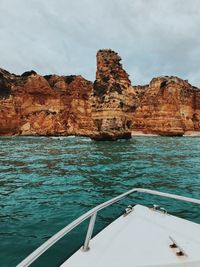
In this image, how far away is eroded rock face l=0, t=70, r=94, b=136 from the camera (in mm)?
93375

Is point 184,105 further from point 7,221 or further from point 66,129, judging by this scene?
point 7,221

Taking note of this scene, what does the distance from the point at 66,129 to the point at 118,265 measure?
308 feet

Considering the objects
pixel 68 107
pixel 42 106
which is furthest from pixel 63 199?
pixel 68 107

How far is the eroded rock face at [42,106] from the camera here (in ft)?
306

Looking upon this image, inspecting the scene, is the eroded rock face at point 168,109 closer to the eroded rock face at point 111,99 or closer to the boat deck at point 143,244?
the eroded rock face at point 111,99

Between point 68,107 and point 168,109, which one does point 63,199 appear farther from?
point 68,107

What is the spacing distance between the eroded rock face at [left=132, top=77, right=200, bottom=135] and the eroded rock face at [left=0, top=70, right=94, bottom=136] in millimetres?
21650

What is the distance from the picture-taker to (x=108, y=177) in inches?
523

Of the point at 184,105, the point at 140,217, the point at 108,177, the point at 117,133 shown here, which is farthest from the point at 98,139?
the point at 184,105

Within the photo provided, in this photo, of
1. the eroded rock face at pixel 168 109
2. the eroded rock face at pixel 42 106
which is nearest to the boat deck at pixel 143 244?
the eroded rock face at pixel 168 109

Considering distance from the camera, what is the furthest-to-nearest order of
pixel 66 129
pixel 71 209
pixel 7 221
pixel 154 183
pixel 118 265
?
1. pixel 66 129
2. pixel 154 183
3. pixel 71 209
4. pixel 7 221
5. pixel 118 265

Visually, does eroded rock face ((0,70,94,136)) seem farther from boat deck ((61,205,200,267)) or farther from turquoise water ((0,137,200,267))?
boat deck ((61,205,200,267))

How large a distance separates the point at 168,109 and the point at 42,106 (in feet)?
158

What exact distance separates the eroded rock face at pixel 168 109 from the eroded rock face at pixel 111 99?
117ft
